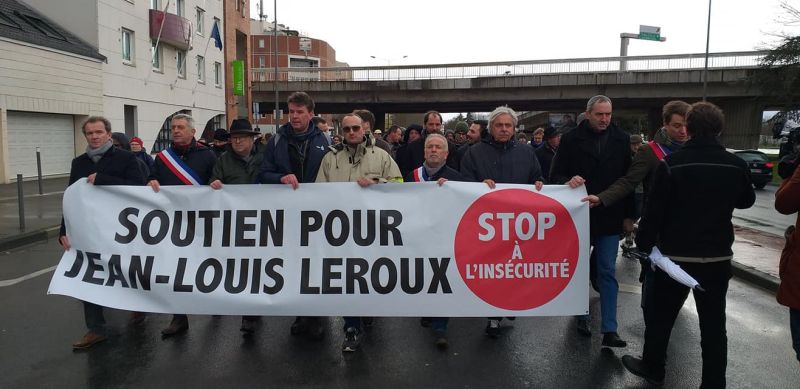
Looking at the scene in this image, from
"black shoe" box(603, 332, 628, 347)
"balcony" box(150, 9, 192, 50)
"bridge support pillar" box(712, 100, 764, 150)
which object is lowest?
"black shoe" box(603, 332, 628, 347)

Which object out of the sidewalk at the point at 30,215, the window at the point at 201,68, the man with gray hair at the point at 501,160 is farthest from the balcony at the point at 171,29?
the man with gray hair at the point at 501,160

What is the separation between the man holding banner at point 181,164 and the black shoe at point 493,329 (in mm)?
2637

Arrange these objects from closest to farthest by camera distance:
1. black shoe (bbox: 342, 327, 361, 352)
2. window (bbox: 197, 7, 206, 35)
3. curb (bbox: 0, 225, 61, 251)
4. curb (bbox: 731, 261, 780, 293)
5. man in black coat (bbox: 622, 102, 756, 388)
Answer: man in black coat (bbox: 622, 102, 756, 388), black shoe (bbox: 342, 327, 361, 352), curb (bbox: 731, 261, 780, 293), curb (bbox: 0, 225, 61, 251), window (bbox: 197, 7, 206, 35)

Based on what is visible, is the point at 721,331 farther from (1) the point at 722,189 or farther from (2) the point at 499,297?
(2) the point at 499,297

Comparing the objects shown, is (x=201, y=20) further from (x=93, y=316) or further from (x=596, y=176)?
(x=596, y=176)

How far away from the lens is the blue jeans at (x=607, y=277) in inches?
177

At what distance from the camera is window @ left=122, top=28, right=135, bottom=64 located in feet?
80.5

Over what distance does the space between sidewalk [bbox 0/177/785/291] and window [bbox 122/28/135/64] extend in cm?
1139

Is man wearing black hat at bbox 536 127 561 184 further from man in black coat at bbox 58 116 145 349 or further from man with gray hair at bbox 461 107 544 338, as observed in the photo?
man in black coat at bbox 58 116 145 349

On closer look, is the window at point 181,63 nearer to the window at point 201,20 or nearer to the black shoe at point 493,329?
the window at point 201,20

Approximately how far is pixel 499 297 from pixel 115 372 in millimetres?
2826

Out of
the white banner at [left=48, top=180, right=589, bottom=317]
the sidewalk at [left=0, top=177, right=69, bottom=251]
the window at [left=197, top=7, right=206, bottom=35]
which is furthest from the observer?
the window at [left=197, top=7, right=206, bottom=35]

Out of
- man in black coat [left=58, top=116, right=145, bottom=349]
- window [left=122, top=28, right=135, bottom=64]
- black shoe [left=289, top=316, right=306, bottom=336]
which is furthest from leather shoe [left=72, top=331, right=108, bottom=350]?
window [left=122, top=28, right=135, bottom=64]

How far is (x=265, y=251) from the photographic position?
175 inches
